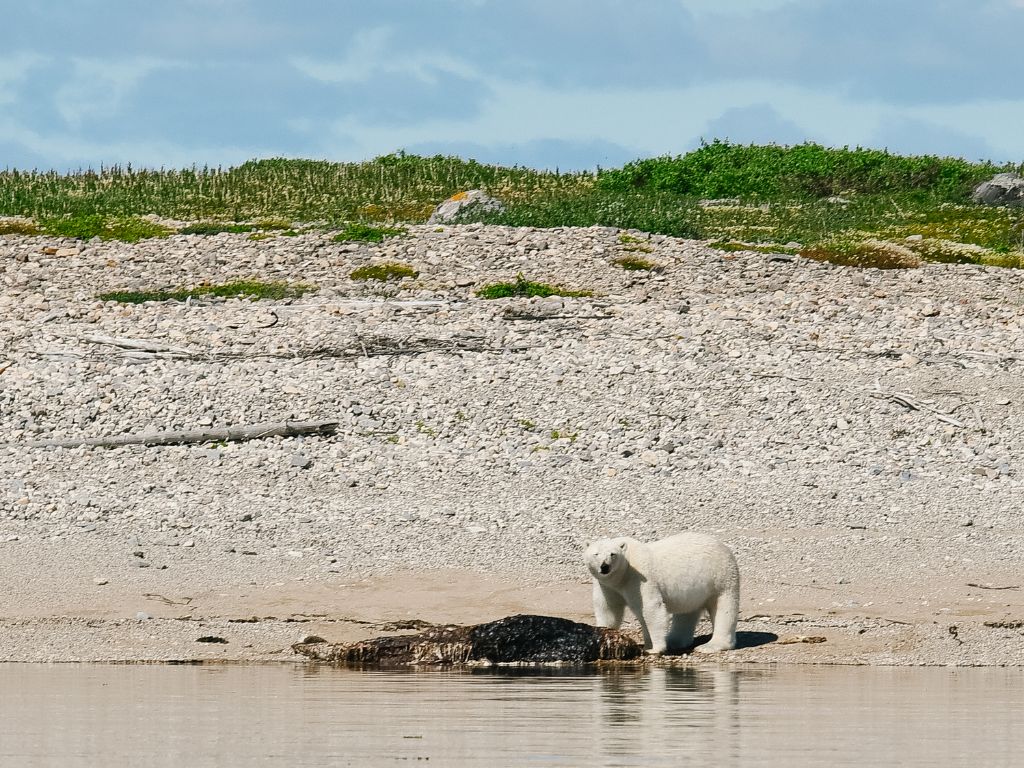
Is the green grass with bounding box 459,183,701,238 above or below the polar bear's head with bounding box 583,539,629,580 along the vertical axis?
above

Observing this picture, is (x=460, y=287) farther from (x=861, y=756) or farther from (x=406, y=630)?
(x=861, y=756)

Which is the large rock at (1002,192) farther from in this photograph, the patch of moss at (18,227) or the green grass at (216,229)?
the patch of moss at (18,227)

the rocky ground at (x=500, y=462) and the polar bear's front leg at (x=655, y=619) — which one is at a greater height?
the rocky ground at (x=500, y=462)

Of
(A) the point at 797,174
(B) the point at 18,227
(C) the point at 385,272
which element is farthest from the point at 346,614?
(A) the point at 797,174

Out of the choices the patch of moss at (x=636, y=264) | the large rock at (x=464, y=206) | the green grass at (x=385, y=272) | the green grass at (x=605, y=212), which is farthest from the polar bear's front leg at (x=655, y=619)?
the large rock at (x=464, y=206)

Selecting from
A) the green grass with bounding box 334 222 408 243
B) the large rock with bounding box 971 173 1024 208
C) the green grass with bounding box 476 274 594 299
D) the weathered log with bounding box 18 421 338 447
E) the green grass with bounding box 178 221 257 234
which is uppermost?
the large rock with bounding box 971 173 1024 208

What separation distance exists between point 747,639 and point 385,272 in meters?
20.7

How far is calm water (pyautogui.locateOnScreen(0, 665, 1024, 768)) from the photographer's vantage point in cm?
857

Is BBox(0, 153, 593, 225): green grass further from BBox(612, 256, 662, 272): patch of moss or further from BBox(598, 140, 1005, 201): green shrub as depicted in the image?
BBox(612, 256, 662, 272): patch of moss

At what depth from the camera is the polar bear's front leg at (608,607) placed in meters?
13.5

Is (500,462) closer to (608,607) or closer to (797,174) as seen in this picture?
(608,607)

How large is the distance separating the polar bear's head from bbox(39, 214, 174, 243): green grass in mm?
26701

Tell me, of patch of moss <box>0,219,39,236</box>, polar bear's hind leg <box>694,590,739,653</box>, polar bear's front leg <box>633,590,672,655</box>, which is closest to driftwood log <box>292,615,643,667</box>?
polar bear's front leg <box>633,590,672,655</box>

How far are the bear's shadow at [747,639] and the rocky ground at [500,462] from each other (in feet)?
0.22
